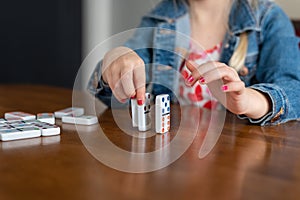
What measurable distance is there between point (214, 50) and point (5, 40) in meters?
1.50

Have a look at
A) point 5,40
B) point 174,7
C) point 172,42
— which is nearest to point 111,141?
point 172,42

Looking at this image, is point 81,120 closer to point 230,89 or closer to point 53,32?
point 230,89

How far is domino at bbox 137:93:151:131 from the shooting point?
29.5 inches

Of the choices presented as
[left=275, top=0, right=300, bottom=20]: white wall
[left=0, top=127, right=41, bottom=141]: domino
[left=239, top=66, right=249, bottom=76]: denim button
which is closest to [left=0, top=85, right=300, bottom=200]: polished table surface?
[left=0, top=127, right=41, bottom=141]: domino

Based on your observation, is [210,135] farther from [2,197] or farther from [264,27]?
[264,27]

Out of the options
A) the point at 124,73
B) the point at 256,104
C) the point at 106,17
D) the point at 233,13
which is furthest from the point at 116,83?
the point at 106,17

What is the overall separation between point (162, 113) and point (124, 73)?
118 mm

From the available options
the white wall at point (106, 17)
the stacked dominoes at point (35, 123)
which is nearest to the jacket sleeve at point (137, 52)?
the stacked dominoes at point (35, 123)

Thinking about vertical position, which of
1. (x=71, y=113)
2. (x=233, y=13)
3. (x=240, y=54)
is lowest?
(x=71, y=113)

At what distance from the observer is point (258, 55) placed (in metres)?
1.16

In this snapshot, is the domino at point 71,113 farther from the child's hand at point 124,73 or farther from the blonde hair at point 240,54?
the blonde hair at point 240,54

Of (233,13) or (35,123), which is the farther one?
(233,13)

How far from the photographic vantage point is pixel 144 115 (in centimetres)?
76

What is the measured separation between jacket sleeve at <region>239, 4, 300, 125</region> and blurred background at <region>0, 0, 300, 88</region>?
124 centimetres
